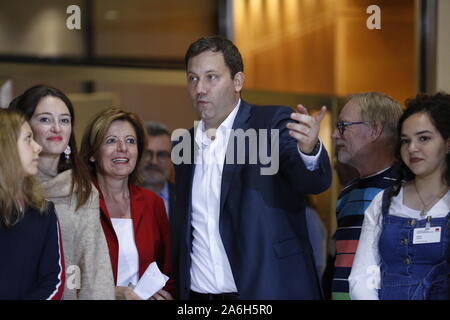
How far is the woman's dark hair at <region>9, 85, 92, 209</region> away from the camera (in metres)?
3.59

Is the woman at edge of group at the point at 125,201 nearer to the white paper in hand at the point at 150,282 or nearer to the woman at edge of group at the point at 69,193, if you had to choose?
the white paper in hand at the point at 150,282

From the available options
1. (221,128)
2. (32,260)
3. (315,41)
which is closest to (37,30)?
(315,41)

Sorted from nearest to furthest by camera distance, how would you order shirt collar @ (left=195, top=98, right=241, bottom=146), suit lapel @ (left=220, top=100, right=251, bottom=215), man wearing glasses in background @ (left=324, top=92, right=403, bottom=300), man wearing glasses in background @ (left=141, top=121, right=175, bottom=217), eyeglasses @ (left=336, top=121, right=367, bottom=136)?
suit lapel @ (left=220, top=100, right=251, bottom=215), shirt collar @ (left=195, top=98, right=241, bottom=146), man wearing glasses in background @ (left=324, top=92, right=403, bottom=300), eyeglasses @ (left=336, top=121, right=367, bottom=136), man wearing glasses in background @ (left=141, top=121, right=175, bottom=217)

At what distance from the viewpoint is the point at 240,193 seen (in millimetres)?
3455

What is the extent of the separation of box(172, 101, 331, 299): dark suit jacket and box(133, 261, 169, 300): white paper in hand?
214 millimetres

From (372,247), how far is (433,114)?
0.62m

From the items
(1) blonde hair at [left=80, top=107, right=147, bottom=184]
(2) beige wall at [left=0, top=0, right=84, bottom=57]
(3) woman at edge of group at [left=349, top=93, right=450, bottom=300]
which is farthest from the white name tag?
(2) beige wall at [left=0, top=0, right=84, bottom=57]

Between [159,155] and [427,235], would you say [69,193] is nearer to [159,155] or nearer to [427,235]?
[427,235]

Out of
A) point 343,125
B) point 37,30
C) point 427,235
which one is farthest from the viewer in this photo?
point 37,30

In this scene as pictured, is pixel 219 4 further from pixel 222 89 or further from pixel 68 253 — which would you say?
pixel 68 253

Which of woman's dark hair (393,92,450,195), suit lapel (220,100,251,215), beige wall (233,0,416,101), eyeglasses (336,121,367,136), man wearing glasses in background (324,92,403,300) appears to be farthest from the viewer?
beige wall (233,0,416,101)

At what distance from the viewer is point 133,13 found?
21.8ft

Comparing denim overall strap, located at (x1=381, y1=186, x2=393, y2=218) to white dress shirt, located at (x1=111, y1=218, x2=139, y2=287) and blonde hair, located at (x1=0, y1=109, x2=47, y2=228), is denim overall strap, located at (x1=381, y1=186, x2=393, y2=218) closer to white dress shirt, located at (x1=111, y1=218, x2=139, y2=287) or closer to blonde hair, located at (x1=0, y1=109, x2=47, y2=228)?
white dress shirt, located at (x1=111, y1=218, x2=139, y2=287)

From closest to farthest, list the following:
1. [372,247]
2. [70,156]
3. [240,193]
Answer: [372,247] → [240,193] → [70,156]
